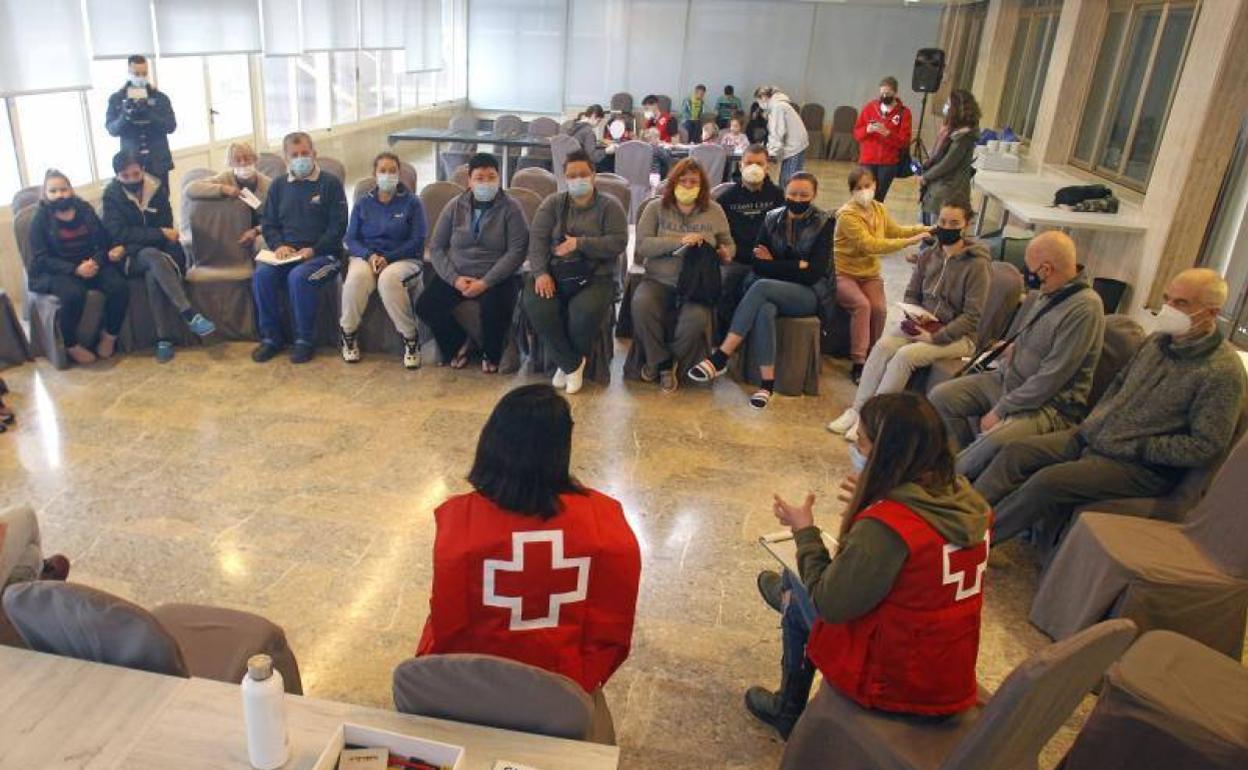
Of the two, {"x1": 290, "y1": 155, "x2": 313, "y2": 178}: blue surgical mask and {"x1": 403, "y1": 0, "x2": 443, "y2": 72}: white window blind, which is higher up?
{"x1": 403, "y1": 0, "x2": 443, "y2": 72}: white window blind

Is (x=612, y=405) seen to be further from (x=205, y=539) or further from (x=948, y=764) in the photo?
(x=948, y=764)

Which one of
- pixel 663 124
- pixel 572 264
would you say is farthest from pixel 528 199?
pixel 663 124

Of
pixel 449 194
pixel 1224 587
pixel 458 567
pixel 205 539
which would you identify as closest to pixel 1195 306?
pixel 1224 587

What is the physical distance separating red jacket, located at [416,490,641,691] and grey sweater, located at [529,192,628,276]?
10.4 ft

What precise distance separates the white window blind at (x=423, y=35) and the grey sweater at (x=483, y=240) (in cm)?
914

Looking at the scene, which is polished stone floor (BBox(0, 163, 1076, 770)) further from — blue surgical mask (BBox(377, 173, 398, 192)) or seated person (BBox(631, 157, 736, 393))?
blue surgical mask (BBox(377, 173, 398, 192))

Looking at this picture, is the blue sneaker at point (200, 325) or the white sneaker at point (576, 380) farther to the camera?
the blue sneaker at point (200, 325)

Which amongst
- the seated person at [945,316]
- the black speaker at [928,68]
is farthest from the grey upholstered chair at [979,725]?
the black speaker at [928,68]

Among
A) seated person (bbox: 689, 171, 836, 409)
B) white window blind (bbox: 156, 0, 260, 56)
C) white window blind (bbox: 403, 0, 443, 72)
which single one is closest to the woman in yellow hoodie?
seated person (bbox: 689, 171, 836, 409)

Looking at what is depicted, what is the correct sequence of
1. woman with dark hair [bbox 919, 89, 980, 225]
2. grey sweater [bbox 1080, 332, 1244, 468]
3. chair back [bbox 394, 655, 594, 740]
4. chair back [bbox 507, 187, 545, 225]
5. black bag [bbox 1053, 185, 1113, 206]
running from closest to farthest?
chair back [bbox 394, 655, 594, 740] < grey sweater [bbox 1080, 332, 1244, 468] < chair back [bbox 507, 187, 545, 225] < black bag [bbox 1053, 185, 1113, 206] < woman with dark hair [bbox 919, 89, 980, 225]

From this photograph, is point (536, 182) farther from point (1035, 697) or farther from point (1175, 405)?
point (1035, 697)

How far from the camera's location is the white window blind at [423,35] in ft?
42.8

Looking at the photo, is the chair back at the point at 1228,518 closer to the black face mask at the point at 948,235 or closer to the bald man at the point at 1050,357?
the bald man at the point at 1050,357

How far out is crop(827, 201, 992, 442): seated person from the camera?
4434mm
